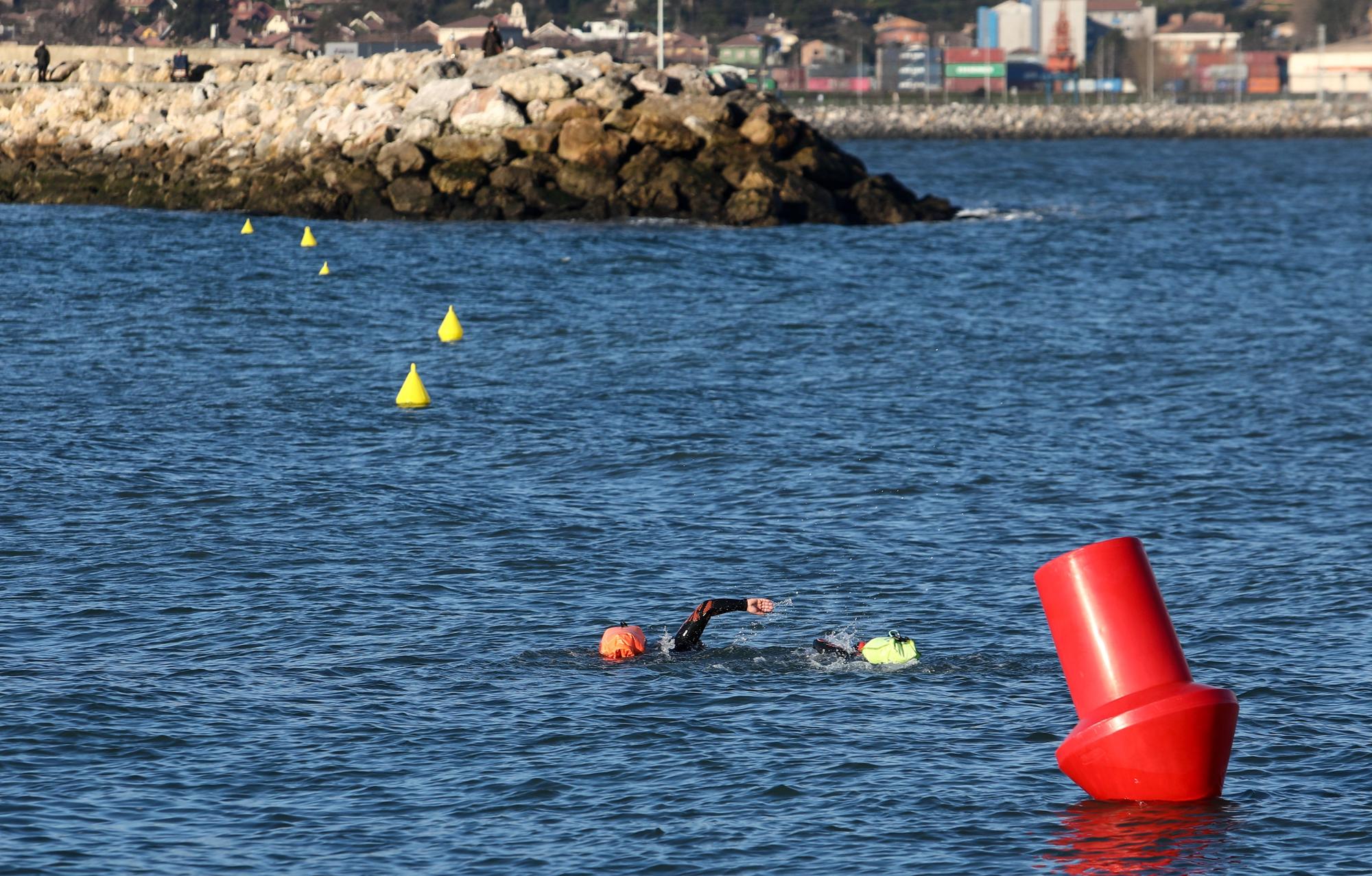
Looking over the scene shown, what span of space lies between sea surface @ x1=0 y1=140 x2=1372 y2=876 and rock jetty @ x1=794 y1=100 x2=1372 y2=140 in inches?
4149

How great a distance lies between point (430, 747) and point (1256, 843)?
4.82 metres

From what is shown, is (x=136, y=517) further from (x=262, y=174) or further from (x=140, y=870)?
(x=262, y=174)

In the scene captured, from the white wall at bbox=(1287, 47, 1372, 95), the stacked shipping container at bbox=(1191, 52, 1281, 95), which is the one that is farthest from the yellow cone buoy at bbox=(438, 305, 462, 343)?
Answer: the stacked shipping container at bbox=(1191, 52, 1281, 95)

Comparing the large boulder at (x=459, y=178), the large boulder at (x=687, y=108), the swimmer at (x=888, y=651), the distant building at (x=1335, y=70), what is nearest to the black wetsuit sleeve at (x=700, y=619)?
the swimmer at (x=888, y=651)

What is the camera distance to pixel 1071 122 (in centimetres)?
14300

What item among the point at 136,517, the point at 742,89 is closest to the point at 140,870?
the point at 136,517

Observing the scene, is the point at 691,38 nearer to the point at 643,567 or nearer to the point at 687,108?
the point at 687,108

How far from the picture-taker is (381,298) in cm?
3353

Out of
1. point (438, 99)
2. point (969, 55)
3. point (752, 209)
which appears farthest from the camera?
point (969, 55)

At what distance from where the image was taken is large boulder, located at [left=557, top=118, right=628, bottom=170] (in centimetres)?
4794

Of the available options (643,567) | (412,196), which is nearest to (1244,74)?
(412,196)

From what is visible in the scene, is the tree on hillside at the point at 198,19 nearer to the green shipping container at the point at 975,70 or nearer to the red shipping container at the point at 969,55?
the red shipping container at the point at 969,55

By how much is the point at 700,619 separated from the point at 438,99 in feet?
131

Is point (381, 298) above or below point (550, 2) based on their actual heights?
below
